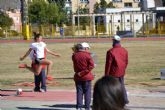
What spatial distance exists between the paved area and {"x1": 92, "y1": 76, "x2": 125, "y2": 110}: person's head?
8466 millimetres

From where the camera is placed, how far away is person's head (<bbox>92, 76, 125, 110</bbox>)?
369 centimetres

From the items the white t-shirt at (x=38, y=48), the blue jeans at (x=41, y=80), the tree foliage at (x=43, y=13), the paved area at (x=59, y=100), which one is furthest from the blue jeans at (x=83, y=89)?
the tree foliage at (x=43, y=13)

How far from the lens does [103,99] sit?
3703 mm

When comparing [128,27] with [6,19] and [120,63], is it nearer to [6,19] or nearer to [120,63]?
[6,19]

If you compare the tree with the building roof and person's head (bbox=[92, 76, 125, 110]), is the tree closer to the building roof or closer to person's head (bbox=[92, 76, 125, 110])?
the building roof

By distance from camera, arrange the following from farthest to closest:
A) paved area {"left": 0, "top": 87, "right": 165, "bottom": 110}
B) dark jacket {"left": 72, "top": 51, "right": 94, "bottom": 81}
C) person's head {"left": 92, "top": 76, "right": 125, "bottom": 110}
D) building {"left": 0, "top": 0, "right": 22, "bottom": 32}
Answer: building {"left": 0, "top": 0, "right": 22, "bottom": 32}
paved area {"left": 0, "top": 87, "right": 165, "bottom": 110}
dark jacket {"left": 72, "top": 51, "right": 94, "bottom": 81}
person's head {"left": 92, "top": 76, "right": 125, "bottom": 110}

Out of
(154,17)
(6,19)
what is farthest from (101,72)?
(6,19)

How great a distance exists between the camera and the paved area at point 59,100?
1271 centimetres

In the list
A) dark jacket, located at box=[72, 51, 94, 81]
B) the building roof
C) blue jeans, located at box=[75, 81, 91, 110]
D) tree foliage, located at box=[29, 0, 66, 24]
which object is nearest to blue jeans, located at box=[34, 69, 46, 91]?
blue jeans, located at box=[75, 81, 91, 110]

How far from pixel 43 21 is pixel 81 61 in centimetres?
9226

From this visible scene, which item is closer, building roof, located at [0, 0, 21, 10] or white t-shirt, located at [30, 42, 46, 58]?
white t-shirt, located at [30, 42, 46, 58]

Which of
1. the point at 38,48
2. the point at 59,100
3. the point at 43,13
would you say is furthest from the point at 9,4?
the point at 59,100

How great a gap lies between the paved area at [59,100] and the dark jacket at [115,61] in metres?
1.27

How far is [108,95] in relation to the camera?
3676mm
